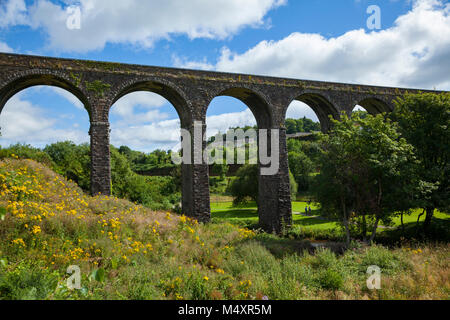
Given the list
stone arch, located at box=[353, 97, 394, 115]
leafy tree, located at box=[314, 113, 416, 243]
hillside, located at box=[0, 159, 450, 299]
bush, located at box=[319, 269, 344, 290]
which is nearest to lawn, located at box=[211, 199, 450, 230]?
leafy tree, located at box=[314, 113, 416, 243]

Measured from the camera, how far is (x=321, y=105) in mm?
18500

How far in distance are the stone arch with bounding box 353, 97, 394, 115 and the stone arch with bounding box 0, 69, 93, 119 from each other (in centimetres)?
1692

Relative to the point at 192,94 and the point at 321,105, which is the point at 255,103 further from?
the point at 321,105

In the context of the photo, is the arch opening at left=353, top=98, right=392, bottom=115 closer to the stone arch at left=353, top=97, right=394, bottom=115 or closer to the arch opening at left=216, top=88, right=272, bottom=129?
the stone arch at left=353, top=97, right=394, bottom=115

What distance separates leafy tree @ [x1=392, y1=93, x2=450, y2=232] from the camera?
1230 centimetres

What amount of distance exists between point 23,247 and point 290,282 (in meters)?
6.07

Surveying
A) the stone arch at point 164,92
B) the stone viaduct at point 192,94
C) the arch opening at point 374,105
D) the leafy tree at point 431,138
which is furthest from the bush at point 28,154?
the arch opening at point 374,105

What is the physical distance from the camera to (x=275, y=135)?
16.3m

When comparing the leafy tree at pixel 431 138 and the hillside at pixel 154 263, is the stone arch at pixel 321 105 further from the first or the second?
the hillside at pixel 154 263

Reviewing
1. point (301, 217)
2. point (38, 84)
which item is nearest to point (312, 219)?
point (301, 217)

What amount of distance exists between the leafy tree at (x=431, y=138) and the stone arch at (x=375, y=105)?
505 centimetres

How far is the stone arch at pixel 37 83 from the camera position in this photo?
12.7 m
